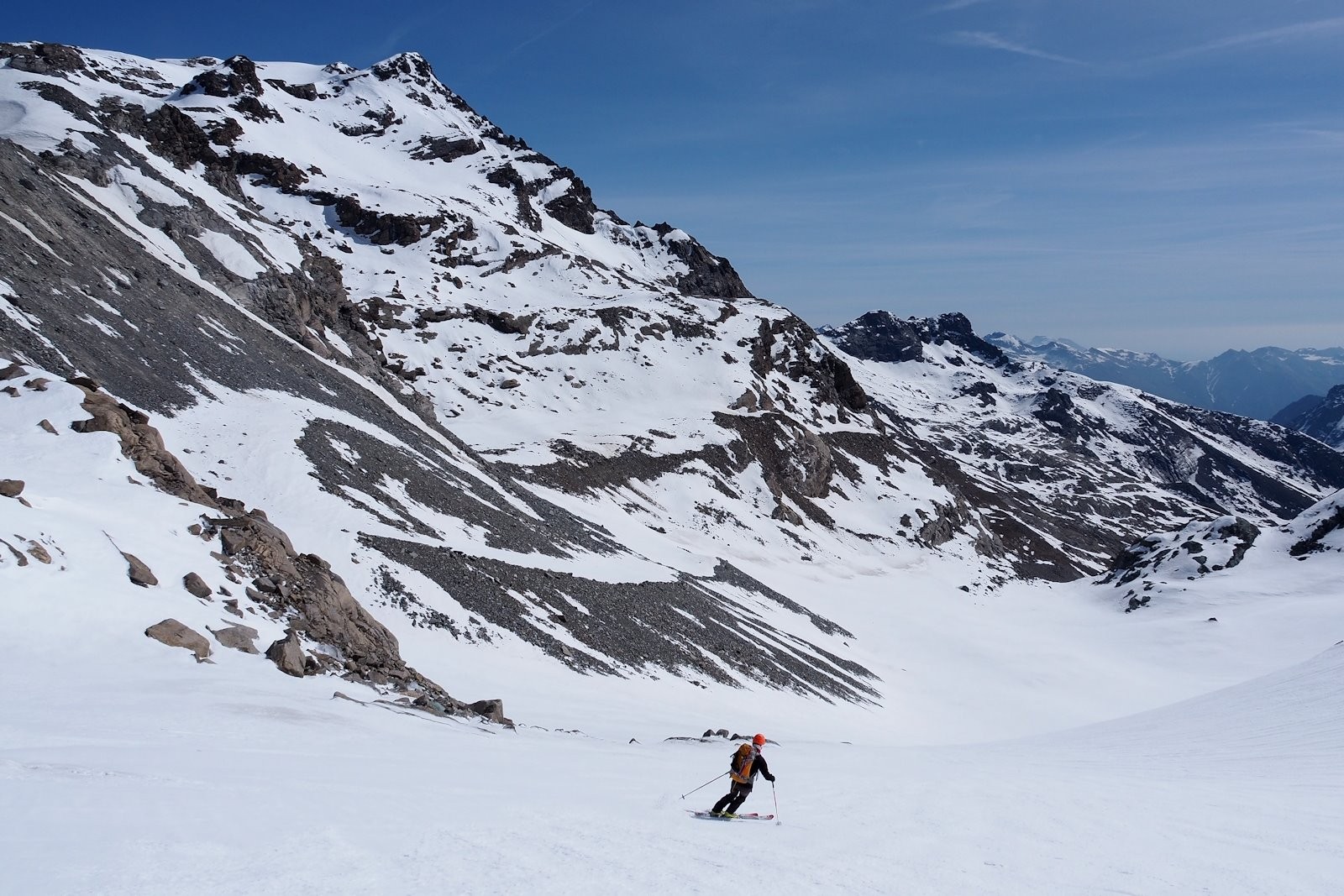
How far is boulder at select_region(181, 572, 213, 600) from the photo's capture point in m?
17.2

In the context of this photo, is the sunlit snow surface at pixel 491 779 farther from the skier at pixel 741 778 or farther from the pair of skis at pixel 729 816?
the skier at pixel 741 778

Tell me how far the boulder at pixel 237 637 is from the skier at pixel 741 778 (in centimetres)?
998

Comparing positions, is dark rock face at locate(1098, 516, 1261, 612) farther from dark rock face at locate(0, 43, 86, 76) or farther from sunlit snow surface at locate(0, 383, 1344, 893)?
dark rock face at locate(0, 43, 86, 76)

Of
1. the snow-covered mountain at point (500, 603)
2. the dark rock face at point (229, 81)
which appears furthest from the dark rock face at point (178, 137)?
the dark rock face at point (229, 81)

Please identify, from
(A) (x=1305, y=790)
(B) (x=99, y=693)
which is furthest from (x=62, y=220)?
(A) (x=1305, y=790)

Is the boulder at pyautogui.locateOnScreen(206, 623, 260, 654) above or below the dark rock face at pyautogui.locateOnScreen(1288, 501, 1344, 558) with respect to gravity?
below

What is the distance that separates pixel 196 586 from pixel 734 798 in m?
12.0

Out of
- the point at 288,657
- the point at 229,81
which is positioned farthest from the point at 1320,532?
the point at 229,81

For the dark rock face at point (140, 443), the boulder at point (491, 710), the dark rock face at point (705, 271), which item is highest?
the dark rock face at point (705, 271)

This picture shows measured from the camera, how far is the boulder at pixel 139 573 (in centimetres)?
1638

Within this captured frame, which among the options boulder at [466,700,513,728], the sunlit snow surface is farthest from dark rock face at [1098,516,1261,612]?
boulder at [466,700,513,728]

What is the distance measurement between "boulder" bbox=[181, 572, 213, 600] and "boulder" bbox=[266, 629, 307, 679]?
187cm

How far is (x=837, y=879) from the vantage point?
8.85 m

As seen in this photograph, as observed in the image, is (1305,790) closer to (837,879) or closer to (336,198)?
(837,879)
